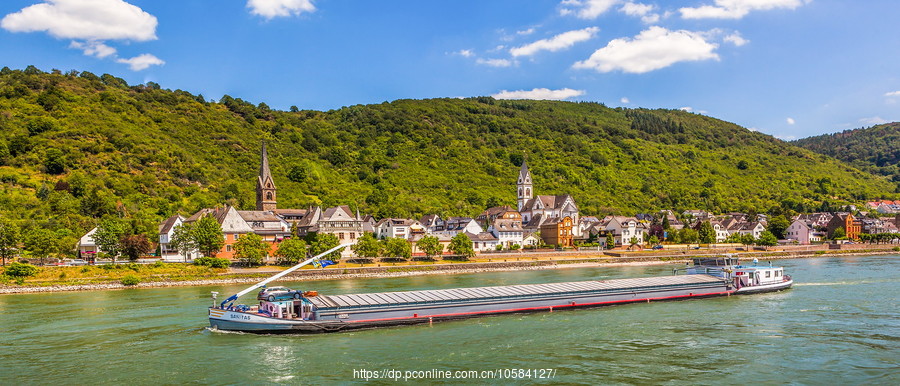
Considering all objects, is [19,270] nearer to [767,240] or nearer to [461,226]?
[461,226]

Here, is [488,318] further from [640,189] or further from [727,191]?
[727,191]

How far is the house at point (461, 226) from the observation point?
104 m

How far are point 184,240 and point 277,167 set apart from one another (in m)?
70.2

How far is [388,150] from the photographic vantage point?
170375 mm

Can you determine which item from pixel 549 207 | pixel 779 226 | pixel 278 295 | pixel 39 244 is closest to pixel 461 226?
pixel 549 207

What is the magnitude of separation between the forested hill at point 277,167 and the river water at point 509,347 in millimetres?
58096

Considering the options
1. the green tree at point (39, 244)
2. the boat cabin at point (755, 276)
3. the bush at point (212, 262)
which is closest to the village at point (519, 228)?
the green tree at point (39, 244)

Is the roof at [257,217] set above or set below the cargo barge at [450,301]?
above

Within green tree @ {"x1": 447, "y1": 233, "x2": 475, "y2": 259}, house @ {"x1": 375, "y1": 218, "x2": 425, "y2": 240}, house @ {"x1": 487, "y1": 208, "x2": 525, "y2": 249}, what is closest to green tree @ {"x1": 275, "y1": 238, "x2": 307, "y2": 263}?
green tree @ {"x1": 447, "y1": 233, "x2": 475, "y2": 259}

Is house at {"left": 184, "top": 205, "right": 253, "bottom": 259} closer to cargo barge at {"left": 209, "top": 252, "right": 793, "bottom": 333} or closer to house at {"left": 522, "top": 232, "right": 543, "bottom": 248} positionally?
cargo barge at {"left": 209, "top": 252, "right": 793, "bottom": 333}

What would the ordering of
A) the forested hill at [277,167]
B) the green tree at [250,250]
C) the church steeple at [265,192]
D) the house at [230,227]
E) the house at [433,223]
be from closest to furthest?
the green tree at [250,250] → the house at [230,227] → the forested hill at [277,167] → the church steeple at [265,192] → the house at [433,223]

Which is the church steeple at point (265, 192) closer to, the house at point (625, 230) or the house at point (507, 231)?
the house at point (507, 231)

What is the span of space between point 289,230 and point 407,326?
6281cm

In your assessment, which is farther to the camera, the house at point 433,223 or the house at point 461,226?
the house at point 433,223
